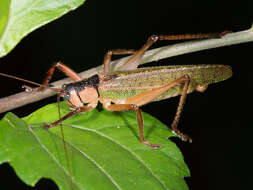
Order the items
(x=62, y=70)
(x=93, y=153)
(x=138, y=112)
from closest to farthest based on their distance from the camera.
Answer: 1. (x=93, y=153)
2. (x=138, y=112)
3. (x=62, y=70)

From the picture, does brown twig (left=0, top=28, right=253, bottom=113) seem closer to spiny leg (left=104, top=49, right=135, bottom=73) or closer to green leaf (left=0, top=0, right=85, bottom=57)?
green leaf (left=0, top=0, right=85, bottom=57)

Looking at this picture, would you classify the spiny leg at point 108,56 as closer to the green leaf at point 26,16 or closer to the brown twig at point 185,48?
the brown twig at point 185,48

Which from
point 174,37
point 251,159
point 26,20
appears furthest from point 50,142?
point 251,159

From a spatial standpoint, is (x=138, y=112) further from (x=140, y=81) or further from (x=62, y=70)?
(x=62, y=70)

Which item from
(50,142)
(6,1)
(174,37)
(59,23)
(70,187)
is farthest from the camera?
(59,23)

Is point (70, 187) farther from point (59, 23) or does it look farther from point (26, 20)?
point (59, 23)

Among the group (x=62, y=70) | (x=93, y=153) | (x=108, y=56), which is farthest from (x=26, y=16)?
(x=108, y=56)

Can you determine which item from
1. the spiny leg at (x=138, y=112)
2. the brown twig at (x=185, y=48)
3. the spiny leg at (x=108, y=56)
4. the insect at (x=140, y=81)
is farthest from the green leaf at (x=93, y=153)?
the spiny leg at (x=108, y=56)

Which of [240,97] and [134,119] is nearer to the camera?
[134,119]
